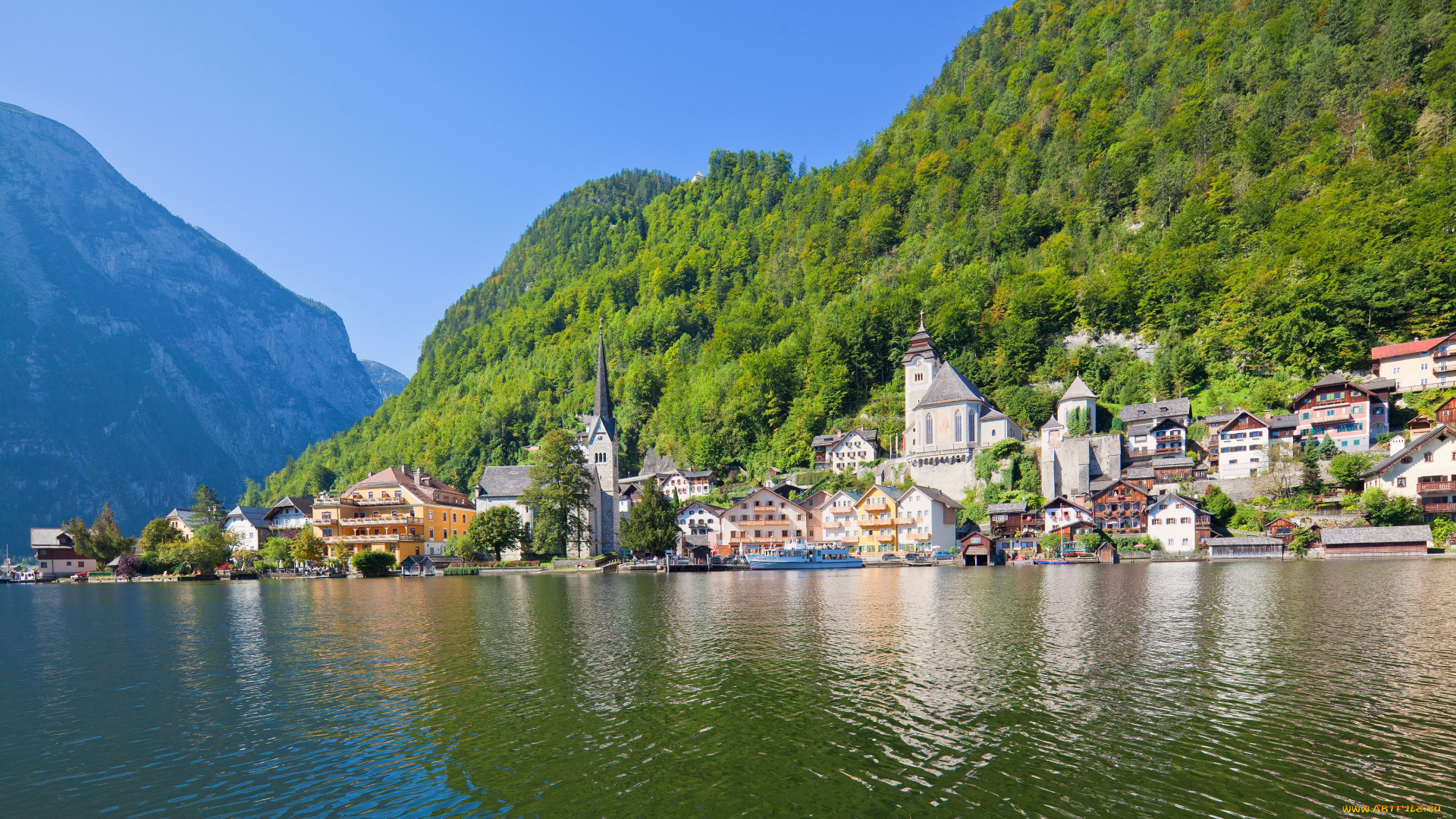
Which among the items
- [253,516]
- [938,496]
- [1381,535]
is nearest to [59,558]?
[253,516]

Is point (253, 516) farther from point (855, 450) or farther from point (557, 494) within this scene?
point (855, 450)

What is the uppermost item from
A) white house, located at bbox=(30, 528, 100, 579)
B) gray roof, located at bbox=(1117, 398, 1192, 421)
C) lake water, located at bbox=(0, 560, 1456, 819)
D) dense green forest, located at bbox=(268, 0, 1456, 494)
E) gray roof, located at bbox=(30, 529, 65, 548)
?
dense green forest, located at bbox=(268, 0, 1456, 494)

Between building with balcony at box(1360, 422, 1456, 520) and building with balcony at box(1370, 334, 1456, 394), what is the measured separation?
39.3 feet

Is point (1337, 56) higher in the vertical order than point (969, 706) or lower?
higher

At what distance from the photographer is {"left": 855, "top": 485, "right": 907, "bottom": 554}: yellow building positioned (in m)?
85.4

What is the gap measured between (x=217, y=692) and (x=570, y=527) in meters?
67.1

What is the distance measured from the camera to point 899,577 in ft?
195

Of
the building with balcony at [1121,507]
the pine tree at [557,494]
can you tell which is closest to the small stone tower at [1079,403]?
the building with balcony at [1121,507]

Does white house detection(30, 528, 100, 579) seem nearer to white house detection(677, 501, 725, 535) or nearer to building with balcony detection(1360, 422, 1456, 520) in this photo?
white house detection(677, 501, 725, 535)

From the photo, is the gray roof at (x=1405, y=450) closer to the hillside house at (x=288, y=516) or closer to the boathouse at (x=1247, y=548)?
the boathouse at (x=1247, y=548)

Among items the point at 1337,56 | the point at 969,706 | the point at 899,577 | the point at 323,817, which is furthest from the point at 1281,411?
the point at 323,817

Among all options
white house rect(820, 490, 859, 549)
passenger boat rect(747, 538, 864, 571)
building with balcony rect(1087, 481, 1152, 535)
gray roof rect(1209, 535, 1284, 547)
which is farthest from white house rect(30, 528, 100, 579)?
gray roof rect(1209, 535, 1284, 547)

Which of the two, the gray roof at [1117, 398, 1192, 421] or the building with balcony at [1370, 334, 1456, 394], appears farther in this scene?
the gray roof at [1117, 398, 1192, 421]

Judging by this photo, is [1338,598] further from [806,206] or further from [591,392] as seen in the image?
[806,206]
